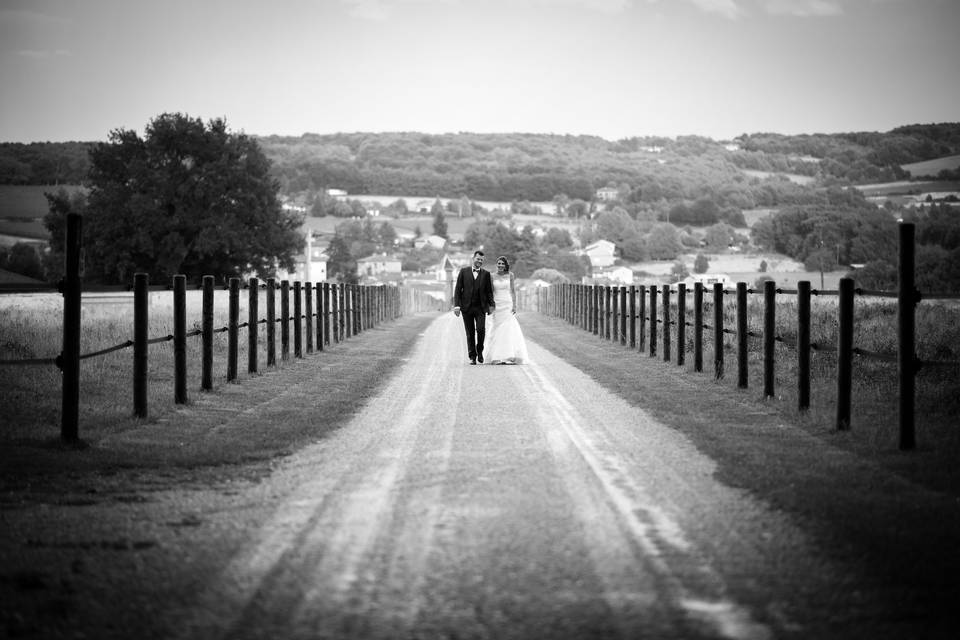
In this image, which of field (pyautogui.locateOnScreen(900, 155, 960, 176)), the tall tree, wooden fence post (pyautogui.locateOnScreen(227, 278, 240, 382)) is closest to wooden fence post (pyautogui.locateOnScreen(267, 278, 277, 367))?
wooden fence post (pyautogui.locateOnScreen(227, 278, 240, 382))

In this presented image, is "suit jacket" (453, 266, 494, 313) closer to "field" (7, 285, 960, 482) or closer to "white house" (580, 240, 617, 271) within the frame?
"field" (7, 285, 960, 482)

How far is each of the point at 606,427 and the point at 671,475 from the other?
2.84 metres

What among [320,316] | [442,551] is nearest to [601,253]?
[320,316]

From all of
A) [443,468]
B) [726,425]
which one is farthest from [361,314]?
[443,468]

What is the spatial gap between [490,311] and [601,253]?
171 m

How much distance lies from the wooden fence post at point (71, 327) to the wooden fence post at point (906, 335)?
7.82 meters

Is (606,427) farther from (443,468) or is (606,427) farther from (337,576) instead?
(337,576)

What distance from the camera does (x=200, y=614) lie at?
15.1 ft

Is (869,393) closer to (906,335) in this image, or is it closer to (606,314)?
(906,335)

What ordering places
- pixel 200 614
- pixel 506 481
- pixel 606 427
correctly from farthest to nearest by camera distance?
pixel 606 427, pixel 506 481, pixel 200 614

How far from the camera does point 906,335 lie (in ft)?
32.2

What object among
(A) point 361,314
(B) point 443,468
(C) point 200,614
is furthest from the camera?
(A) point 361,314

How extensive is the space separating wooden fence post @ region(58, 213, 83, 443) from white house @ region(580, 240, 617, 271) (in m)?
174

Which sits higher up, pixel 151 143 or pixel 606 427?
pixel 151 143
